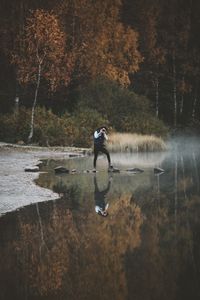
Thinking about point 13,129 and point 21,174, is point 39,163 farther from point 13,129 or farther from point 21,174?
point 13,129

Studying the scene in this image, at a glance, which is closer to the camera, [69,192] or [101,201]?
[101,201]

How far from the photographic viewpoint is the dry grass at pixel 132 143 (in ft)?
120

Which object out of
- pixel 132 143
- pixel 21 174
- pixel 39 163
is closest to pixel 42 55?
pixel 132 143

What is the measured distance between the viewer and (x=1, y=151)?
32719 mm

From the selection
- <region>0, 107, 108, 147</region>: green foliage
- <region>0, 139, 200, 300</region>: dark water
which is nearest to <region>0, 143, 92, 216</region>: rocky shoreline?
<region>0, 139, 200, 300</region>: dark water

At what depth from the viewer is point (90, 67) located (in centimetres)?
4484

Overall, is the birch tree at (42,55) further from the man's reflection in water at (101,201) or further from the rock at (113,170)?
the man's reflection in water at (101,201)

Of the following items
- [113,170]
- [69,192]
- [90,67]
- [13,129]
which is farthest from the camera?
[90,67]

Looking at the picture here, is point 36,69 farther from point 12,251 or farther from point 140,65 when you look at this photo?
point 12,251

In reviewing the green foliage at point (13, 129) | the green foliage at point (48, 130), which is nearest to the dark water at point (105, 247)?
the green foliage at point (48, 130)

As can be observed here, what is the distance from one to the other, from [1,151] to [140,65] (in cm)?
2713

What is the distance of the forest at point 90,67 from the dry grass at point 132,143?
234 cm

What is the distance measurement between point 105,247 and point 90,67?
119 ft

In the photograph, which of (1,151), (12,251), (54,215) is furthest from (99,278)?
(1,151)
